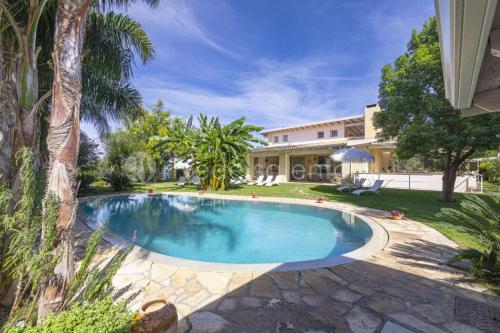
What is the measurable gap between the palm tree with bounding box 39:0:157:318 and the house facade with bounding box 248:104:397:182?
21.2 m

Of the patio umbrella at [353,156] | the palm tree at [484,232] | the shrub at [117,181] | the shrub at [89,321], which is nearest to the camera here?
the shrub at [89,321]

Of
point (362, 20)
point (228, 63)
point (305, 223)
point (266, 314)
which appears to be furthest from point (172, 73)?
point (266, 314)

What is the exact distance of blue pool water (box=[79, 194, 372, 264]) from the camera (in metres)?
7.08

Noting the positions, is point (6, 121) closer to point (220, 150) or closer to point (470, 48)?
point (470, 48)

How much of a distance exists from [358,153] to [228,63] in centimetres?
1220

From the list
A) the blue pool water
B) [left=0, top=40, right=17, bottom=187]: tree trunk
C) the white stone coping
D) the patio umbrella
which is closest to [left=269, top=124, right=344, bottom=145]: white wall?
the patio umbrella

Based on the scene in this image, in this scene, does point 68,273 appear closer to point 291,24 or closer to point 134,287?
point 134,287

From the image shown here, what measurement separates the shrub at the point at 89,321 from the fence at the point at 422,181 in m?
22.3

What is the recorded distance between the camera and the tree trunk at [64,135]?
233 cm

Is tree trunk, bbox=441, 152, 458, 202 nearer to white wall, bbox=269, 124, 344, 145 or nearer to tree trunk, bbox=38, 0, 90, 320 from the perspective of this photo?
tree trunk, bbox=38, 0, 90, 320

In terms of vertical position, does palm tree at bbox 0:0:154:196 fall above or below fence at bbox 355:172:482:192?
above

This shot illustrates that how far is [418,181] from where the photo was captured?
19.2 m

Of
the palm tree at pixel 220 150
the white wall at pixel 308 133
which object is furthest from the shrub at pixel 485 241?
the white wall at pixel 308 133

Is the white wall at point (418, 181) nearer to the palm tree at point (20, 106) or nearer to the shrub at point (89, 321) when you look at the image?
the shrub at point (89, 321)
